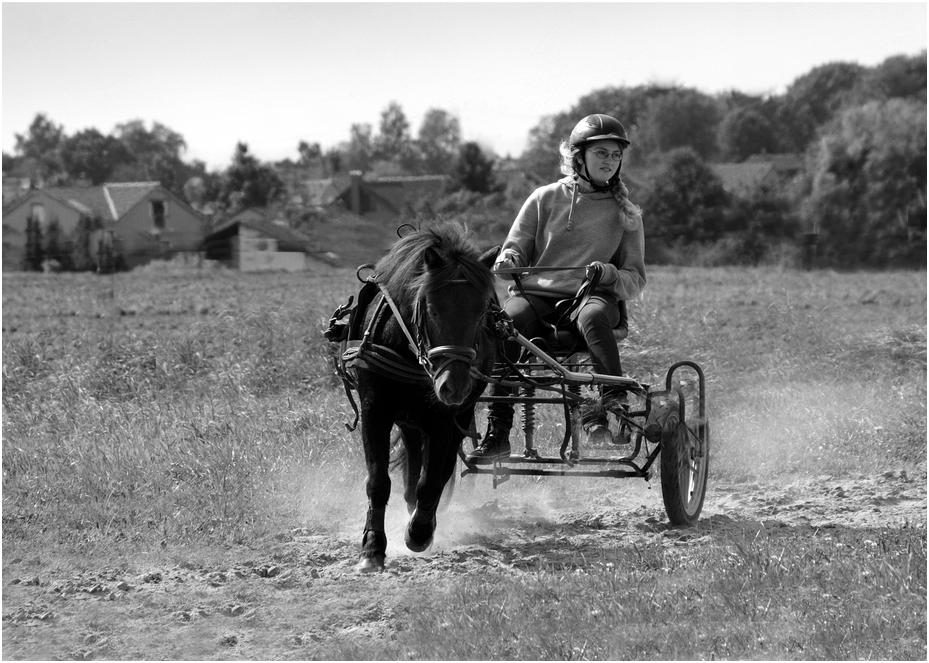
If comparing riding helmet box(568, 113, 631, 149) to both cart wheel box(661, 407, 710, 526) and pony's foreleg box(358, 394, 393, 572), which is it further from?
pony's foreleg box(358, 394, 393, 572)

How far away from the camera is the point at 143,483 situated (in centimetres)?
732

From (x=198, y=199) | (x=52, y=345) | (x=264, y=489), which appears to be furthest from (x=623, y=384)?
(x=198, y=199)

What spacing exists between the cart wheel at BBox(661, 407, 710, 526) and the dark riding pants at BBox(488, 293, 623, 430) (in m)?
0.47

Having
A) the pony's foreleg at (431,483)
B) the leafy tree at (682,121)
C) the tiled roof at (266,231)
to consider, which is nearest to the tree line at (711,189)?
the tiled roof at (266,231)

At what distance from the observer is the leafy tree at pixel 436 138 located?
8206 cm

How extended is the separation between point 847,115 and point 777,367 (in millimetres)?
36159

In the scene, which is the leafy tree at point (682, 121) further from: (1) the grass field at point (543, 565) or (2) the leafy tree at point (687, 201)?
(1) the grass field at point (543, 565)

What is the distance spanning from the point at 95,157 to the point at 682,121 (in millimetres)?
35992

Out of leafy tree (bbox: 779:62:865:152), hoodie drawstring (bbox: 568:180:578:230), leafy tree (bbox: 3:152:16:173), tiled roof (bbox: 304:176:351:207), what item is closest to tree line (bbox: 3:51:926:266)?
tiled roof (bbox: 304:176:351:207)

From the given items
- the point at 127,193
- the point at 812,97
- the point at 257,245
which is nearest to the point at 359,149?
the point at 812,97

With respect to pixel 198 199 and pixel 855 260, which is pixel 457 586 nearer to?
pixel 855 260

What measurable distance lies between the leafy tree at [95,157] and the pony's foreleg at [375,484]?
50954 mm

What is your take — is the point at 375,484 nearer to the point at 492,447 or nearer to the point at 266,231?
the point at 492,447

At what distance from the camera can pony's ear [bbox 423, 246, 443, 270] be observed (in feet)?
16.9
